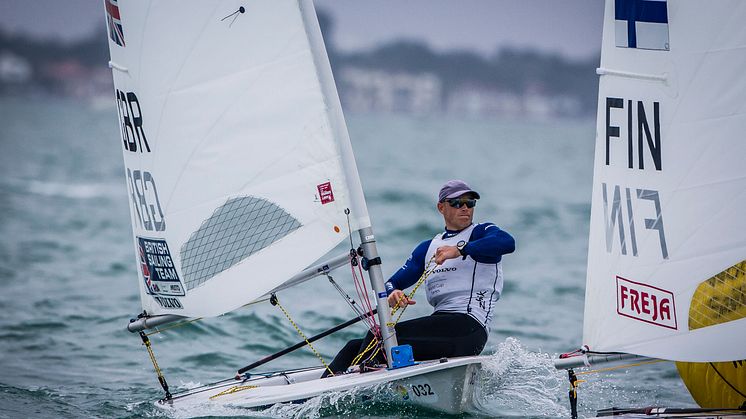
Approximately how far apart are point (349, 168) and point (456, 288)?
0.82 metres

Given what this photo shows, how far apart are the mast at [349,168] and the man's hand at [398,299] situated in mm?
104

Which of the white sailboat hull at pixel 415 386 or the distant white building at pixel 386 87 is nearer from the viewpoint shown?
the white sailboat hull at pixel 415 386

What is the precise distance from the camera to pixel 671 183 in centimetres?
453

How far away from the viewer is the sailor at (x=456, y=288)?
206 inches

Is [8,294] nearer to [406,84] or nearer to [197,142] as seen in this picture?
[197,142]

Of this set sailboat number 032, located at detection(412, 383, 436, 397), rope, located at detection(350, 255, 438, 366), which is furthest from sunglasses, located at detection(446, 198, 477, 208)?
sailboat number 032, located at detection(412, 383, 436, 397)

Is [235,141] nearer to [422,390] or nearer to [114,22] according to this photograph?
[114,22]

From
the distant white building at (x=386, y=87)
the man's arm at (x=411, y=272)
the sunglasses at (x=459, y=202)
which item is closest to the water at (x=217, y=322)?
the man's arm at (x=411, y=272)

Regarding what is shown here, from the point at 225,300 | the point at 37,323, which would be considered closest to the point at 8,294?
the point at 37,323

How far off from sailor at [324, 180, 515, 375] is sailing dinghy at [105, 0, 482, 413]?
0.62 ft

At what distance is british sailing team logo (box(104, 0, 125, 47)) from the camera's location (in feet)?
18.1

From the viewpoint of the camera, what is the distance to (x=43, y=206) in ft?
62.6

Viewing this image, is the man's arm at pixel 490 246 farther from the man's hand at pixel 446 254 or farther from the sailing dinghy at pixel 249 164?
the sailing dinghy at pixel 249 164

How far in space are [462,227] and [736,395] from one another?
1.55 metres
